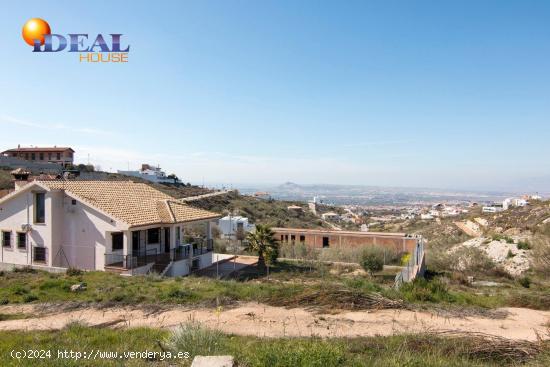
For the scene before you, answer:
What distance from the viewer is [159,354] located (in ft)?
22.6

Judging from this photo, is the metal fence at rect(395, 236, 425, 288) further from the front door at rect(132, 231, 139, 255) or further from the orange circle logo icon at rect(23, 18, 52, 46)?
the orange circle logo icon at rect(23, 18, 52, 46)

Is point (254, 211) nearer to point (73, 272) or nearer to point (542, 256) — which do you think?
point (73, 272)

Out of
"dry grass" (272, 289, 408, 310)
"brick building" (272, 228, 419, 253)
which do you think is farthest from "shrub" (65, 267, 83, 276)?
"brick building" (272, 228, 419, 253)

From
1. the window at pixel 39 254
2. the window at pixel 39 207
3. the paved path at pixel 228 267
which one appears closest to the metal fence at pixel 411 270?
the paved path at pixel 228 267

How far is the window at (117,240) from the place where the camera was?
19.5 m

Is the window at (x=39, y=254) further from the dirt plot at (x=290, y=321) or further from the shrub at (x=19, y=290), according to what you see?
the dirt plot at (x=290, y=321)

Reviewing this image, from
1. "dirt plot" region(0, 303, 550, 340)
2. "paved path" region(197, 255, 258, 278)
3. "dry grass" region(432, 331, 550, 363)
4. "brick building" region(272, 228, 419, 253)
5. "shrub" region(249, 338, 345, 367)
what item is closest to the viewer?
"shrub" region(249, 338, 345, 367)

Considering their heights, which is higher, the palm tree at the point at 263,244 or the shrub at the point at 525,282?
the palm tree at the point at 263,244

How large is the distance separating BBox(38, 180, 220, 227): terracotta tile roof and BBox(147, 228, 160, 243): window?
83 cm

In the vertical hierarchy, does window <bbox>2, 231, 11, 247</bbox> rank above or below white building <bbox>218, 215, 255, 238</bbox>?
above

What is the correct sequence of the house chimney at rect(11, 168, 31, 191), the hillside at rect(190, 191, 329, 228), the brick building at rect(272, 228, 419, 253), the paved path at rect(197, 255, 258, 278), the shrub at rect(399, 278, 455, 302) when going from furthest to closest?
the hillside at rect(190, 191, 329, 228), the brick building at rect(272, 228, 419, 253), the house chimney at rect(11, 168, 31, 191), the paved path at rect(197, 255, 258, 278), the shrub at rect(399, 278, 455, 302)

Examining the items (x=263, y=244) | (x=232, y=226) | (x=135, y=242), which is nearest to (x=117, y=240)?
(x=135, y=242)

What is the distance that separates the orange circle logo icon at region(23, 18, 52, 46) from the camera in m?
17.3

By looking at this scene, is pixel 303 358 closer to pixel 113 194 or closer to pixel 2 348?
pixel 2 348
